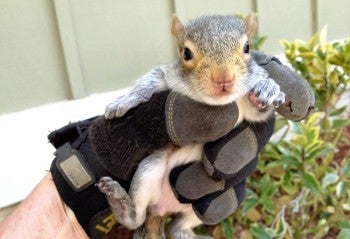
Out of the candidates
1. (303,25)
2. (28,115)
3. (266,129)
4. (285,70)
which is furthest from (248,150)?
(303,25)

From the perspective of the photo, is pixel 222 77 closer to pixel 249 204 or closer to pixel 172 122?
pixel 172 122

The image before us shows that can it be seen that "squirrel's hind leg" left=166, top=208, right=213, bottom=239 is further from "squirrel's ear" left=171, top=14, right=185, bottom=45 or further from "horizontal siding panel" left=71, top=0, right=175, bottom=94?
"horizontal siding panel" left=71, top=0, right=175, bottom=94

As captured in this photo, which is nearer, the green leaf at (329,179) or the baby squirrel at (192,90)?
the baby squirrel at (192,90)

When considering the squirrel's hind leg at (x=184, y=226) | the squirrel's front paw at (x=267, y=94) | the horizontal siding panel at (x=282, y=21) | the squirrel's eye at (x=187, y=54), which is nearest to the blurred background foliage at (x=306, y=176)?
the horizontal siding panel at (x=282, y=21)

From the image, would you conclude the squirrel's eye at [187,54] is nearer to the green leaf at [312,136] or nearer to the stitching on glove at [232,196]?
the stitching on glove at [232,196]

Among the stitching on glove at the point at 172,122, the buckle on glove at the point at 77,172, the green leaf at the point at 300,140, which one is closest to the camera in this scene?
the stitching on glove at the point at 172,122

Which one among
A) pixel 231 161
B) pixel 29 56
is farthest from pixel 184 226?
pixel 29 56

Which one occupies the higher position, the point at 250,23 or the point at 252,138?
the point at 250,23
